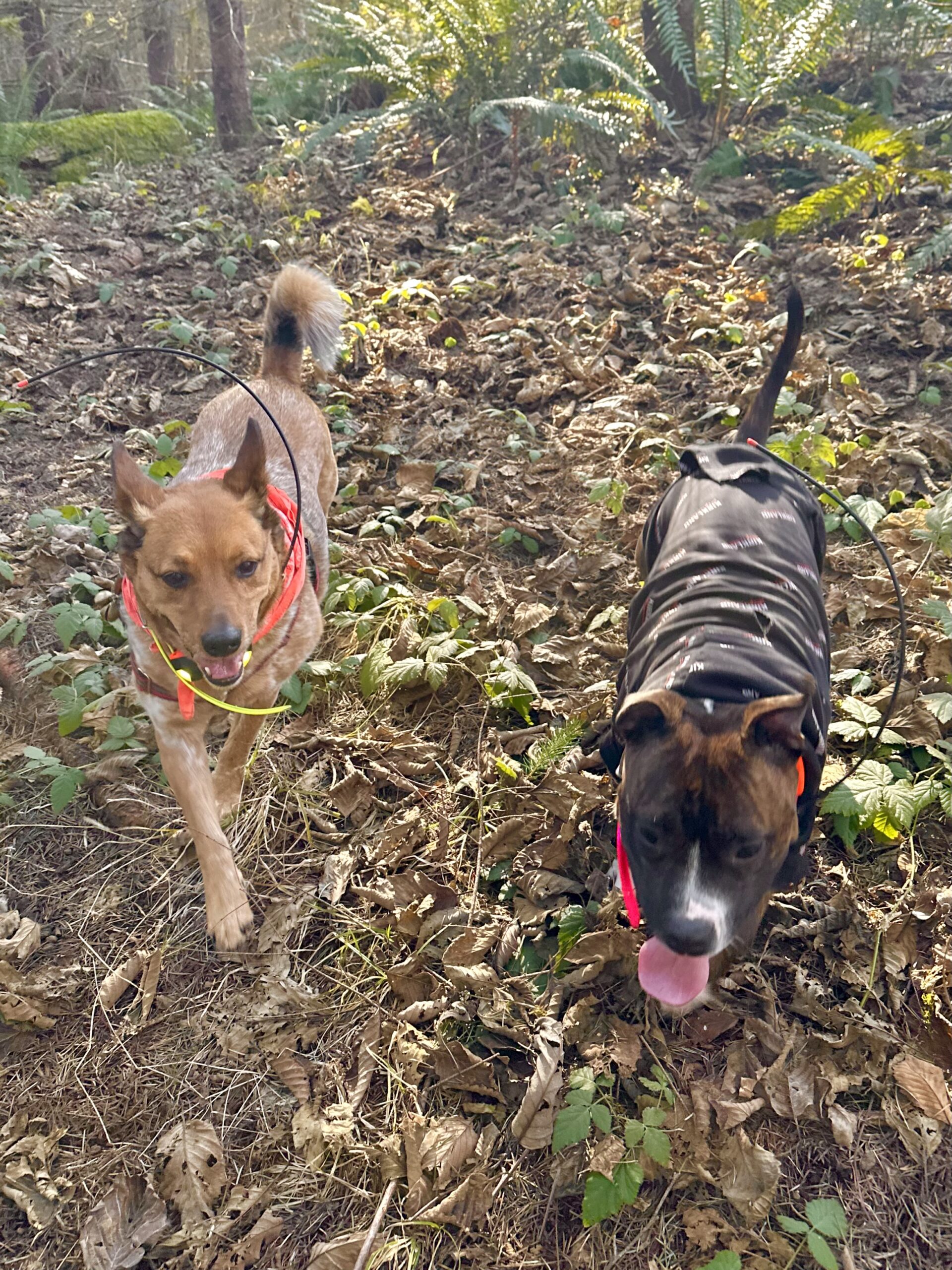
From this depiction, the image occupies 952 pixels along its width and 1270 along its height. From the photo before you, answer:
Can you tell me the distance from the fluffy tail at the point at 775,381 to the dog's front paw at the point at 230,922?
2923mm

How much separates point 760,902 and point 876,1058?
58 centimetres

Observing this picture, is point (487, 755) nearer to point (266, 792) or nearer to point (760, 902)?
point (266, 792)

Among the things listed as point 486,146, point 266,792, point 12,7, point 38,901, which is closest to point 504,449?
point 266,792

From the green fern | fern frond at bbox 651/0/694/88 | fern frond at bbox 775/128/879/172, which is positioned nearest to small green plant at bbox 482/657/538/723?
the green fern

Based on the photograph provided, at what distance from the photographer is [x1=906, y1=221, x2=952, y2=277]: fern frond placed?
5805 millimetres

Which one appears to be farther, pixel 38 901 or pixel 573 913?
pixel 38 901

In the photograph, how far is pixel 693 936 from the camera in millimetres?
2207

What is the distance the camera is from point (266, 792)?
3.55 meters

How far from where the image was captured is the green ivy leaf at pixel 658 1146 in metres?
2.32

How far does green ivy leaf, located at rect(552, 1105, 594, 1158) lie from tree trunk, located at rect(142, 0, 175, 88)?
1623cm

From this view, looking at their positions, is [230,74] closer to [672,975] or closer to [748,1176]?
[672,975]

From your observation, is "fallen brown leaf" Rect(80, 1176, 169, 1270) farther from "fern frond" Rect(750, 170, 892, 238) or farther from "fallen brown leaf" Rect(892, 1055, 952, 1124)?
"fern frond" Rect(750, 170, 892, 238)

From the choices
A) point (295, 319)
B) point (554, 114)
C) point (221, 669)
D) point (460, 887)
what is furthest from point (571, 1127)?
point (554, 114)

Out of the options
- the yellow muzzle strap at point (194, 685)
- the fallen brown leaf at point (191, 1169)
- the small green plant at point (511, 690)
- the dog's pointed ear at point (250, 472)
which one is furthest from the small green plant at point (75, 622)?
the fallen brown leaf at point (191, 1169)
